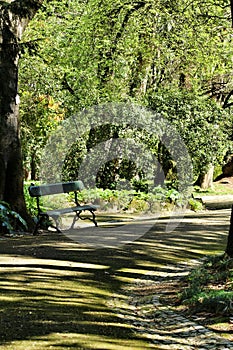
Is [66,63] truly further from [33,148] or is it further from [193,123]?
[193,123]

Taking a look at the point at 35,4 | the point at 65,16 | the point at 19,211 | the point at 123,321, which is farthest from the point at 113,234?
the point at 65,16

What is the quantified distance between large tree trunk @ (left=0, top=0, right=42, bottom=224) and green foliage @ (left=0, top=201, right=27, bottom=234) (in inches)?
16.4

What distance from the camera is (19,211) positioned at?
12766 millimetres

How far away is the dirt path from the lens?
5.21 m

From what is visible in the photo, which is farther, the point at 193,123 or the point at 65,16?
the point at 65,16

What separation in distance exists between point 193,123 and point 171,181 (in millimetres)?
1992

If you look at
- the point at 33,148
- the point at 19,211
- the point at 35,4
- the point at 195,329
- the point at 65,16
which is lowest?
the point at 195,329

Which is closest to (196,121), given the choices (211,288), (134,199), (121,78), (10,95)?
(121,78)

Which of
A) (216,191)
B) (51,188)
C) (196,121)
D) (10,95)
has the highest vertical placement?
(196,121)

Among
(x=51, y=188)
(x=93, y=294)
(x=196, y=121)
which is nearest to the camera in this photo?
(x=93, y=294)

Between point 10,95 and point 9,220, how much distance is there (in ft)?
7.98

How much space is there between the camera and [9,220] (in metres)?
12.2

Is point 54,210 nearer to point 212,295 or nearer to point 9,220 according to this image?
point 9,220

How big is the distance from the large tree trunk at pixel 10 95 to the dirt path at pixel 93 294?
1746 mm
